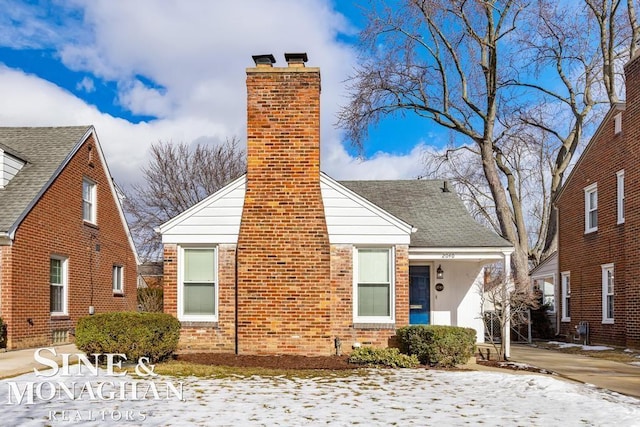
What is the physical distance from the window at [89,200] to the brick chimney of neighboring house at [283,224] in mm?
8232

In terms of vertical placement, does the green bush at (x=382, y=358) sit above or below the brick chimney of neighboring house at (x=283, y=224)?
below

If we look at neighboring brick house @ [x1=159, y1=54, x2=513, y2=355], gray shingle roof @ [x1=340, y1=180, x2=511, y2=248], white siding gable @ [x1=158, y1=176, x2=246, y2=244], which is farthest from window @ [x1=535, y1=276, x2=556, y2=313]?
white siding gable @ [x1=158, y1=176, x2=246, y2=244]

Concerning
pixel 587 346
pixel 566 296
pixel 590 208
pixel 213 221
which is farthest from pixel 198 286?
pixel 566 296

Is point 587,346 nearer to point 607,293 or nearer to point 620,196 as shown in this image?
point 607,293

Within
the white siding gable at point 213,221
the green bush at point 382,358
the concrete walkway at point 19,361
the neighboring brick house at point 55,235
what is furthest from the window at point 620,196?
the neighboring brick house at point 55,235

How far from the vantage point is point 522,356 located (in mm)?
15164

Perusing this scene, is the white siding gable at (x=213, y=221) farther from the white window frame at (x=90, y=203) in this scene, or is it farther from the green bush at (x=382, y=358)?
the white window frame at (x=90, y=203)

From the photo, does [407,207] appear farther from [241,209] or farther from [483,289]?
[241,209]

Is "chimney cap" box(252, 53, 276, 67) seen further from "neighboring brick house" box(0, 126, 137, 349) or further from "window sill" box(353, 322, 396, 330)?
"neighboring brick house" box(0, 126, 137, 349)

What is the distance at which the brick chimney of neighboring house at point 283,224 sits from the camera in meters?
12.2

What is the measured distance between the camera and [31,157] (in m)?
17.2

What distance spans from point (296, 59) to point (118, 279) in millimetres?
11750

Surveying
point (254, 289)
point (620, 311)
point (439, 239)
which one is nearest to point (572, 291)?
point (620, 311)

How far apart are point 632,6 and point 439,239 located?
48.6 feet
